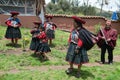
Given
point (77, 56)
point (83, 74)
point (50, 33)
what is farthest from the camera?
point (50, 33)

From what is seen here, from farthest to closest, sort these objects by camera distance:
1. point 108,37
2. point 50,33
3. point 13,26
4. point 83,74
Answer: point 50,33 < point 13,26 < point 108,37 < point 83,74

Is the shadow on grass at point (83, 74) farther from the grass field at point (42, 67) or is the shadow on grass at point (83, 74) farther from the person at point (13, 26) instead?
the person at point (13, 26)

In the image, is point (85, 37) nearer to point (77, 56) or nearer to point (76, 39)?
point (76, 39)

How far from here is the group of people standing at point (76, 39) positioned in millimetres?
8938

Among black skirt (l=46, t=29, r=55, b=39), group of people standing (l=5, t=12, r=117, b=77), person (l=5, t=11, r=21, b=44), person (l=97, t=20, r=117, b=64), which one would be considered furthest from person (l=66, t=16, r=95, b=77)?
black skirt (l=46, t=29, r=55, b=39)

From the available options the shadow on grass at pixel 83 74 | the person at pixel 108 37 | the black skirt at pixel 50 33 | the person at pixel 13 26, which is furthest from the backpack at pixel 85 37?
the black skirt at pixel 50 33

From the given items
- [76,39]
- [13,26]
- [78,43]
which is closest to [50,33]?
[13,26]

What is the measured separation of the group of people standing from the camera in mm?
8938

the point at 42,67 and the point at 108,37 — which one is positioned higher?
the point at 108,37

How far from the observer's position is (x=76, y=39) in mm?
9023

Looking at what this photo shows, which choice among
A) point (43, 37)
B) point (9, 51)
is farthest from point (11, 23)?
point (43, 37)

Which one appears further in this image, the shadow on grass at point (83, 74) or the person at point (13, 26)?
the person at point (13, 26)

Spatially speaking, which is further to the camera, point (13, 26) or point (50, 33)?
point (50, 33)

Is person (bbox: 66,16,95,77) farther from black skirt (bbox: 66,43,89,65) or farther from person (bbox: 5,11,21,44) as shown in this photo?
person (bbox: 5,11,21,44)
